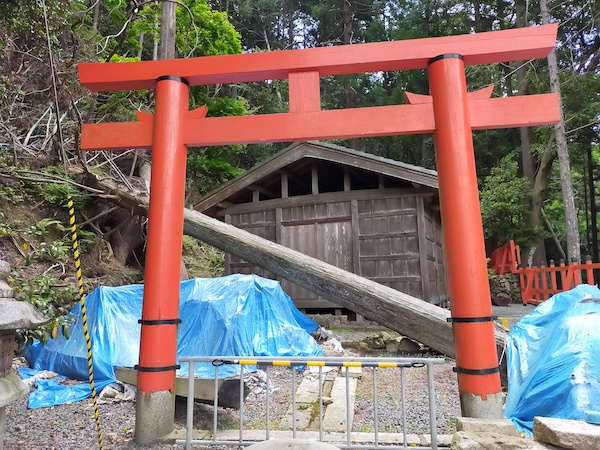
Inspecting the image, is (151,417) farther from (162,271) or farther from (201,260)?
(201,260)

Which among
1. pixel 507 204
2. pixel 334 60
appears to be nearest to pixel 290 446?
pixel 334 60

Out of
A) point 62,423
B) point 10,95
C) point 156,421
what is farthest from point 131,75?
point 10,95

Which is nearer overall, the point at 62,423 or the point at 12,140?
the point at 62,423

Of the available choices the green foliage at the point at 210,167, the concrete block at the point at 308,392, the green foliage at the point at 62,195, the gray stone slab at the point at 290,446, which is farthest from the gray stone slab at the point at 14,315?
the green foliage at the point at 210,167

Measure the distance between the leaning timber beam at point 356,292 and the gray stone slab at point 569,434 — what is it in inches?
73.1

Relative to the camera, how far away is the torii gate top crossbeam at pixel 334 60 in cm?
376

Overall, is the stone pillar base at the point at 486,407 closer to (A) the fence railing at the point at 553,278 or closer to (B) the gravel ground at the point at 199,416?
(B) the gravel ground at the point at 199,416

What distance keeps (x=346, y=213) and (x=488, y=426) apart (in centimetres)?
763

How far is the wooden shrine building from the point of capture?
32.0ft

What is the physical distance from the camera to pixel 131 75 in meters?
4.10

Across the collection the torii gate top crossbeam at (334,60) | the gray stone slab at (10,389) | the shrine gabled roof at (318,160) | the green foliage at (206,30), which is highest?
the green foliage at (206,30)

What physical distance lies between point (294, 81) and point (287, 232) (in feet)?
23.5

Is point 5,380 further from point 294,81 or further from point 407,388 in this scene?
point 407,388

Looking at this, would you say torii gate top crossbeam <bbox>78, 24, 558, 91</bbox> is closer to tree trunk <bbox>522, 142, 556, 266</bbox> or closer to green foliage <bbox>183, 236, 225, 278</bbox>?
green foliage <bbox>183, 236, 225, 278</bbox>
